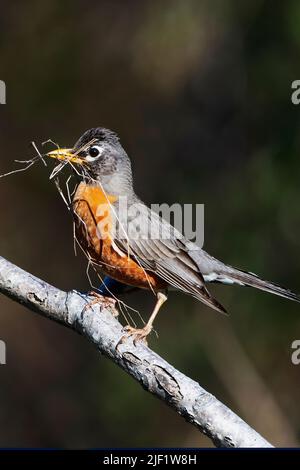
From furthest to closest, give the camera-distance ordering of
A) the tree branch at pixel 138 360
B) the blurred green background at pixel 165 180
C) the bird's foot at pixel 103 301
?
the blurred green background at pixel 165 180, the bird's foot at pixel 103 301, the tree branch at pixel 138 360

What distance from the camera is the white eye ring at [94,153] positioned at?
15.2ft

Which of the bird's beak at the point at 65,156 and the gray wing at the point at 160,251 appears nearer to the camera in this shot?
the bird's beak at the point at 65,156

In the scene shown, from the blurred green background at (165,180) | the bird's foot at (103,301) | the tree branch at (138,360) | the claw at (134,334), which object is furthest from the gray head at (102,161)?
the blurred green background at (165,180)

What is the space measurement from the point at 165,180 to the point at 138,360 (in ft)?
13.2

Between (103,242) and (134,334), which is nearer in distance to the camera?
(134,334)

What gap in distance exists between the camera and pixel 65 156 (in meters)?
4.42

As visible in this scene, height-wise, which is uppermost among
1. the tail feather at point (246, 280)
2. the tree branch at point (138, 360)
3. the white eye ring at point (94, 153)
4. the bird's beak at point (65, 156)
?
the white eye ring at point (94, 153)

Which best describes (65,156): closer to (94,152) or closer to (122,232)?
(94,152)

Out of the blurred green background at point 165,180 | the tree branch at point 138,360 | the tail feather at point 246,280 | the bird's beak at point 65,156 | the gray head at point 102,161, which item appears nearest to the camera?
the tree branch at point 138,360

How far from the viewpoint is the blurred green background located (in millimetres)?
6258

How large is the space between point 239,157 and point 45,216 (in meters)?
1.83

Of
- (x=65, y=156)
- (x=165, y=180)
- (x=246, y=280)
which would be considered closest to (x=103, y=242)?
(x=65, y=156)

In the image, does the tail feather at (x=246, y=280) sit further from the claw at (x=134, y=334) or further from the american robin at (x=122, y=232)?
the claw at (x=134, y=334)
